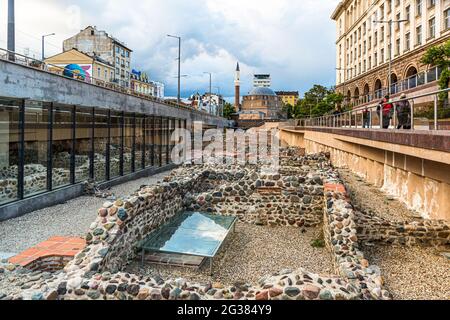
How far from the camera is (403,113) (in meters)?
12.2

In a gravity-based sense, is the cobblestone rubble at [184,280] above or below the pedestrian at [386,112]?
below

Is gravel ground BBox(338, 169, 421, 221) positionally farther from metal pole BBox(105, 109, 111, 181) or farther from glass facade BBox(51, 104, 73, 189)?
metal pole BBox(105, 109, 111, 181)

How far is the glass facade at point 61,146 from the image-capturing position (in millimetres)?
14070

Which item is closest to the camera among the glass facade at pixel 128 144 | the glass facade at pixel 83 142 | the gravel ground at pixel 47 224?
the gravel ground at pixel 47 224

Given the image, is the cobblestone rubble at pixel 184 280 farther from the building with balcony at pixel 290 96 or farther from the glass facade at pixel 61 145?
the building with balcony at pixel 290 96

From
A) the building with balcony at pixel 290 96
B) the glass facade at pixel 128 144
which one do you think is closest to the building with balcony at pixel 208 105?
the glass facade at pixel 128 144

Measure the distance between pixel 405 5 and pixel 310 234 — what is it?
44.6 m

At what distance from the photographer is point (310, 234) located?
12.4 metres

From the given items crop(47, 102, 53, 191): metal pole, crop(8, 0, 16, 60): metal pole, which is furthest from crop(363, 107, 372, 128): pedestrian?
crop(8, 0, 16, 60): metal pole

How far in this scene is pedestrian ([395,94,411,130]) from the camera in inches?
468

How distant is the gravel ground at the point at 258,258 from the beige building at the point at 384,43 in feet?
63.0

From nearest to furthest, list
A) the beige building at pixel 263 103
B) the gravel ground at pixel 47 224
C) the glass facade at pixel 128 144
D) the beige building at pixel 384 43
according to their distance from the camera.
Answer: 1. the gravel ground at pixel 47 224
2. the glass facade at pixel 128 144
3. the beige building at pixel 384 43
4. the beige building at pixel 263 103

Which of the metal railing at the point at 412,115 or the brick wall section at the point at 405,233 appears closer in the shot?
the metal railing at the point at 412,115
